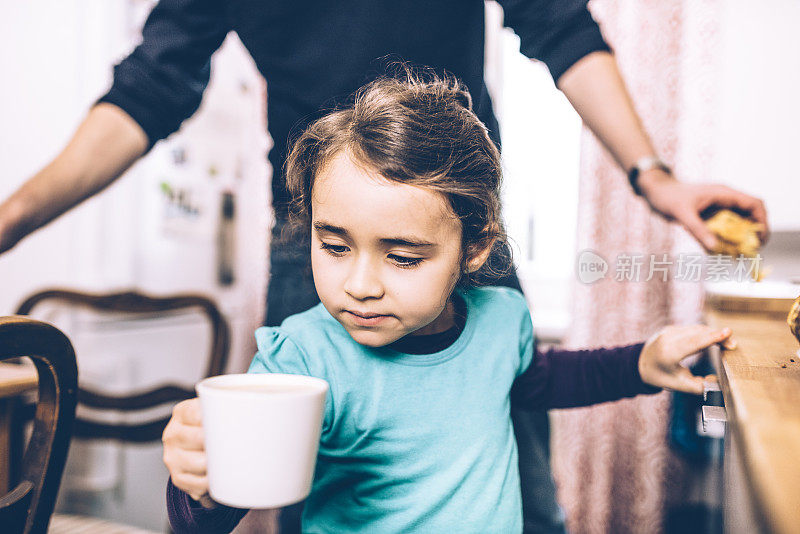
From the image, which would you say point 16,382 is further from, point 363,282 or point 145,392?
point 145,392

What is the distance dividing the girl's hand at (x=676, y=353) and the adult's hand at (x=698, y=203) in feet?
0.36

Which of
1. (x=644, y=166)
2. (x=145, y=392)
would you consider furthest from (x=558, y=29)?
(x=145, y=392)

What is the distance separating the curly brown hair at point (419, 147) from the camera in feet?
1.34

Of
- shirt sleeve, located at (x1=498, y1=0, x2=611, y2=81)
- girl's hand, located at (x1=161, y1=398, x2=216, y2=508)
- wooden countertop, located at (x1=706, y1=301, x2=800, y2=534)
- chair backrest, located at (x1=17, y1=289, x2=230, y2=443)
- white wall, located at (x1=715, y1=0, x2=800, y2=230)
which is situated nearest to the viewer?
wooden countertop, located at (x1=706, y1=301, x2=800, y2=534)

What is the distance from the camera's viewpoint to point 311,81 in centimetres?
53

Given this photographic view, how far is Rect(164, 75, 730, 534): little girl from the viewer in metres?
0.40

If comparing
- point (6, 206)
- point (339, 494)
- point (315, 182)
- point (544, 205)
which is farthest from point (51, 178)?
point (544, 205)

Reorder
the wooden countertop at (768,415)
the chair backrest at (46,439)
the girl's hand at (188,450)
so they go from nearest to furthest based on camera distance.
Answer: the wooden countertop at (768,415), the girl's hand at (188,450), the chair backrest at (46,439)

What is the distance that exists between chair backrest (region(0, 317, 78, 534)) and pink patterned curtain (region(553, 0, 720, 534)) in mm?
908

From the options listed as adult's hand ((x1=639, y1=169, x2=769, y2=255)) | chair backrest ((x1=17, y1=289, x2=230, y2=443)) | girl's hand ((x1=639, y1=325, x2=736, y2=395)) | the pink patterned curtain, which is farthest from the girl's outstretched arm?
chair backrest ((x1=17, y1=289, x2=230, y2=443))

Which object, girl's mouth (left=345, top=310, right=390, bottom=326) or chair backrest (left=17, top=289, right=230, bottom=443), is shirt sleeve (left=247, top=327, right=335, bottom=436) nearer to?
girl's mouth (left=345, top=310, right=390, bottom=326)

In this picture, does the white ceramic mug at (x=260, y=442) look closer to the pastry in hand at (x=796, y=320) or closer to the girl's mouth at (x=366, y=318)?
the girl's mouth at (x=366, y=318)

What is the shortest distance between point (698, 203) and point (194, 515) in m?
0.51

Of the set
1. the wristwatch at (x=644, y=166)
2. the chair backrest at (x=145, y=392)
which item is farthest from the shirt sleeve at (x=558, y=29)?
the chair backrest at (x=145, y=392)
